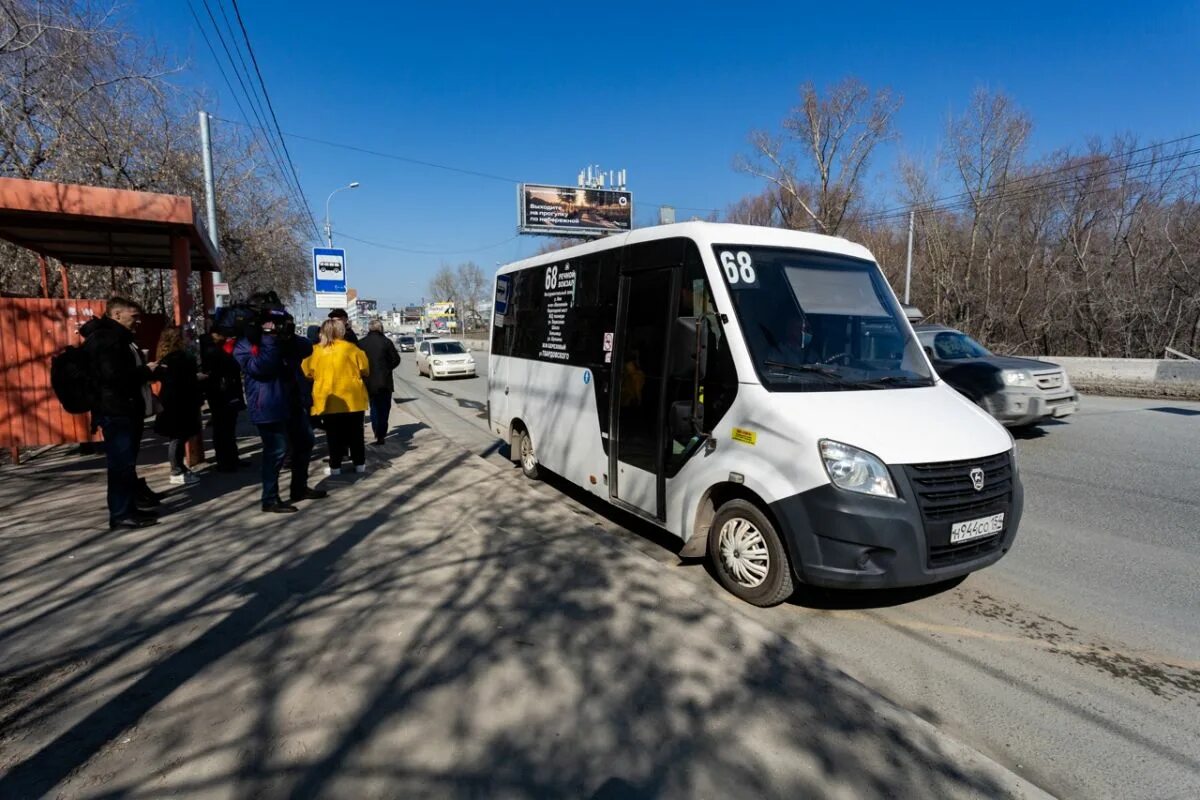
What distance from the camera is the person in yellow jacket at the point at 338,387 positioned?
6.93m

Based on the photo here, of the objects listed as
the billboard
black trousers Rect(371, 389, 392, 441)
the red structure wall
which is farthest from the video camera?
the billboard

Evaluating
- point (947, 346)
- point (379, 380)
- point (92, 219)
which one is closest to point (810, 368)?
point (379, 380)

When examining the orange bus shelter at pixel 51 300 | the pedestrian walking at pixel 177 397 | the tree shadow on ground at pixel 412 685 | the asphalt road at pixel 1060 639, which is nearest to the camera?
the tree shadow on ground at pixel 412 685

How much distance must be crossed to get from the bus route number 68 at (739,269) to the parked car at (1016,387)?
19.0 ft

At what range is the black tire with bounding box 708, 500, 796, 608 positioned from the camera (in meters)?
3.79

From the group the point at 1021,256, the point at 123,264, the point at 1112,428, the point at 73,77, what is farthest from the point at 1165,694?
the point at 1021,256

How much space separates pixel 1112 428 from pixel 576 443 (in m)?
10.00

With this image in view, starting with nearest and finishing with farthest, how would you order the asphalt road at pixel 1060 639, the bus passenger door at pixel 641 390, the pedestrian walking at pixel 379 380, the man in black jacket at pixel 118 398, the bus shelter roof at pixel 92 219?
the asphalt road at pixel 1060 639, the bus passenger door at pixel 641 390, the man in black jacket at pixel 118 398, the bus shelter roof at pixel 92 219, the pedestrian walking at pixel 379 380

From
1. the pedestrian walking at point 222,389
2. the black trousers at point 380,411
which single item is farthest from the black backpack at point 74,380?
the black trousers at point 380,411

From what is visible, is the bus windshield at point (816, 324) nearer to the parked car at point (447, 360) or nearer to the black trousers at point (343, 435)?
the black trousers at point (343, 435)

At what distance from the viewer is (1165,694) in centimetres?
311

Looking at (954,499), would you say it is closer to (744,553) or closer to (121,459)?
(744,553)

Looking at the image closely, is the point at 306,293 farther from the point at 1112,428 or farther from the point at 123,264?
the point at 1112,428

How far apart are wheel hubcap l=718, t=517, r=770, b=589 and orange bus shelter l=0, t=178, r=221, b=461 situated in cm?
713
